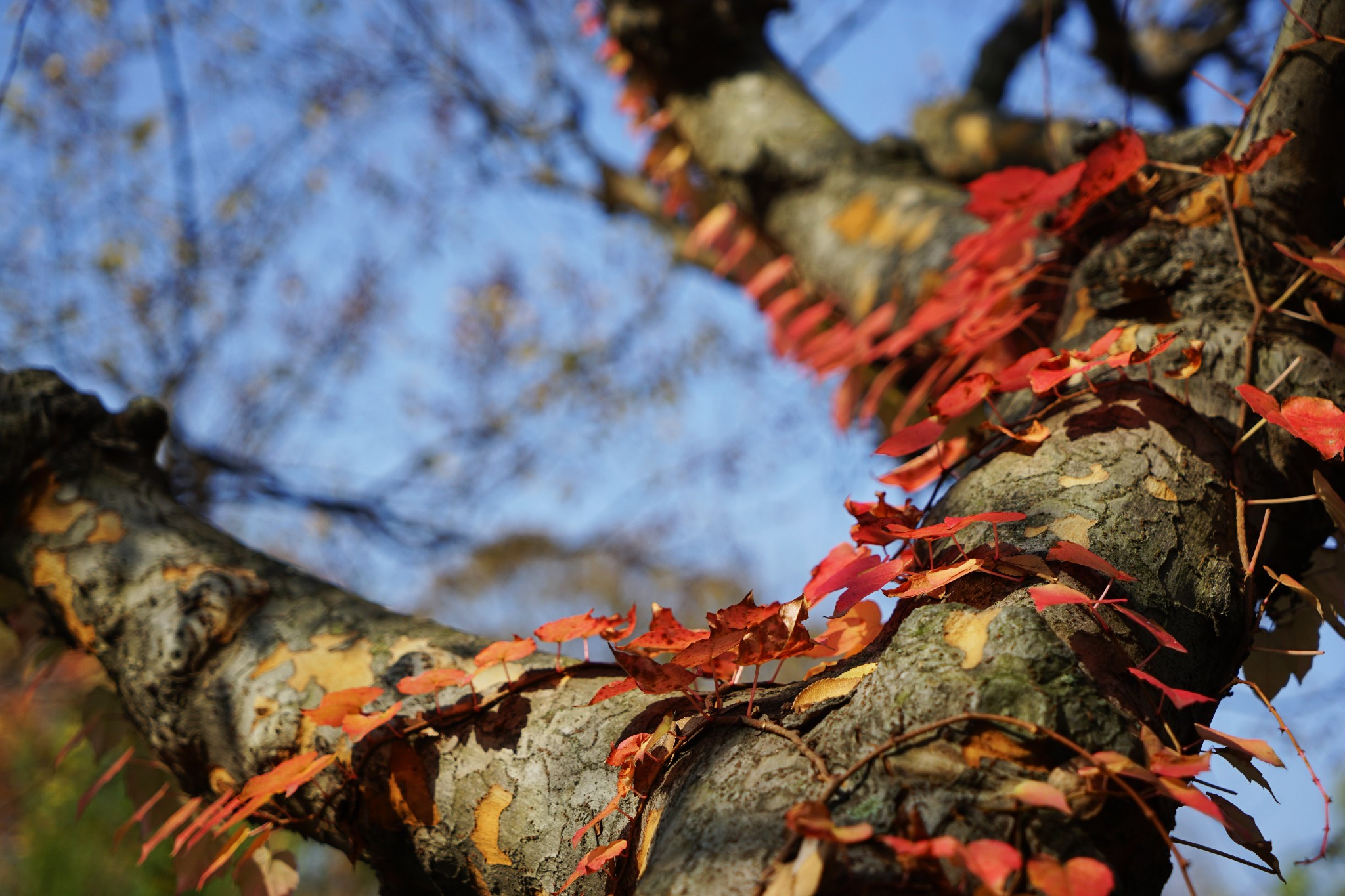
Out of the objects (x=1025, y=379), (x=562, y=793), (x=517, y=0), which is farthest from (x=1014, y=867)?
(x=517, y=0)

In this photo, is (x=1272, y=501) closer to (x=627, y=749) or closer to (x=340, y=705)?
(x=627, y=749)

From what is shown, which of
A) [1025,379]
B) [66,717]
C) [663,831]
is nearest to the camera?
[663,831]

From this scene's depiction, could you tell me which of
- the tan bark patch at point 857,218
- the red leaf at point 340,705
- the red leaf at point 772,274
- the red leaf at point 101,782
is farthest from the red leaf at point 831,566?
the red leaf at point 772,274

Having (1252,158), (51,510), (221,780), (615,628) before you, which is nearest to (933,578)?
(615,628)

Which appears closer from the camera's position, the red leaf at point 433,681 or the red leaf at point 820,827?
the red leaf at point 820,827

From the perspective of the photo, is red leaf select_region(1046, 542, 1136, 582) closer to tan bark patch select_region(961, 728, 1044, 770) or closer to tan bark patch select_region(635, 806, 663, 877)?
tan bark patch select_region(961, 728, 1044, 770)

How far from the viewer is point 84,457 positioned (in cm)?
90

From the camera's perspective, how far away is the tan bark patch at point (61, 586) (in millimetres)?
807

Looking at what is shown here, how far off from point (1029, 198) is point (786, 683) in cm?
57

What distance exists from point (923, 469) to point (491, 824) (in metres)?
0.46

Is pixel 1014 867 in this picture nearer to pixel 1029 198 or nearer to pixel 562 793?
pixel 562 793

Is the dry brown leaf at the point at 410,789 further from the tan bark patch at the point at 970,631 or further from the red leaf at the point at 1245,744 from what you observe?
the red leaf at the point at 1245,744

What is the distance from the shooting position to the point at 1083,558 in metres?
0.45

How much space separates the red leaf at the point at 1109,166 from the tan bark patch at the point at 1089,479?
346 millimetres
